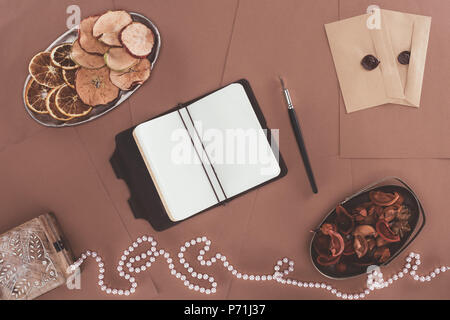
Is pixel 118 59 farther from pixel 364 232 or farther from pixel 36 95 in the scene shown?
pixel 364 232

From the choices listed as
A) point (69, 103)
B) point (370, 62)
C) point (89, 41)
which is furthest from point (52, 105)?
point (370, 62)

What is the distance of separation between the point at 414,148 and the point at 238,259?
52 cm

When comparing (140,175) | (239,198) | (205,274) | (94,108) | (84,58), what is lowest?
(205,274)

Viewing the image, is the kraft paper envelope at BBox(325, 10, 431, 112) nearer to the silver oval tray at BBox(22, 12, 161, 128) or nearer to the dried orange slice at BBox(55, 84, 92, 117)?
the silver oval tray at BBox(22, 12, 161, 128)

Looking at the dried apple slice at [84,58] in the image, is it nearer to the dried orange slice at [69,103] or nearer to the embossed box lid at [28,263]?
the dried orange slice at [69,103]

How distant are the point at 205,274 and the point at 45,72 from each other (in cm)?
60

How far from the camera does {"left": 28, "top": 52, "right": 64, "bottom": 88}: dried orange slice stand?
2.36 feet

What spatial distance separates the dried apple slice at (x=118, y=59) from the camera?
0.69 m

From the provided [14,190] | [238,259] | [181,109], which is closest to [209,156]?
[181,109]

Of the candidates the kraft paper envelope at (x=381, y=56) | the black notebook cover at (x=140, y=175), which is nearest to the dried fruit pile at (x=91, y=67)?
the black notebook cover at (x=140, y=175)

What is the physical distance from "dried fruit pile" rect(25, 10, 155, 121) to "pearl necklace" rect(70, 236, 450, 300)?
351mm

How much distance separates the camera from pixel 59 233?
30.6 inches

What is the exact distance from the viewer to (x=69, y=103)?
28.4 inches

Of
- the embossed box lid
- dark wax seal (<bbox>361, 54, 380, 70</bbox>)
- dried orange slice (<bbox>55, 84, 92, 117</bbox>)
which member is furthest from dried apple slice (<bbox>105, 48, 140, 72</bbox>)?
dark wax seal (<bbox>361, 54, 380, 70</bbox>)
